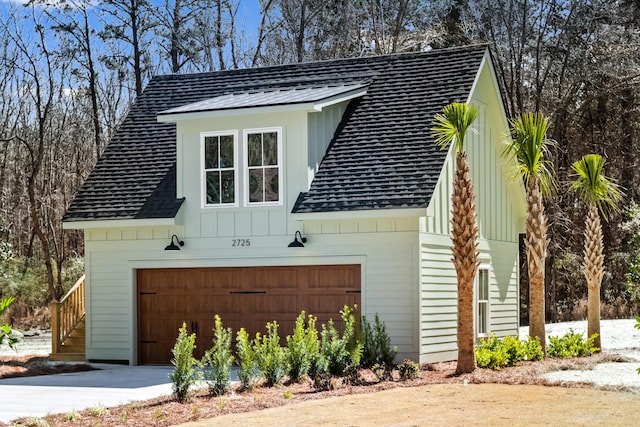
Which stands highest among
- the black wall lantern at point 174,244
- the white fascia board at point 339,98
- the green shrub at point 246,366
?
the white fascia board at point 339,98

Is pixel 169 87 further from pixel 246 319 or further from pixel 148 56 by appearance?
pixel 148 56

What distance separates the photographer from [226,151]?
65.6 feet

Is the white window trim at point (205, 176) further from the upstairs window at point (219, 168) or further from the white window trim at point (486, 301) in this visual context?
the white window trim at point (486, 301)

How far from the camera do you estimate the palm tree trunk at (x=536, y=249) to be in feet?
61.6

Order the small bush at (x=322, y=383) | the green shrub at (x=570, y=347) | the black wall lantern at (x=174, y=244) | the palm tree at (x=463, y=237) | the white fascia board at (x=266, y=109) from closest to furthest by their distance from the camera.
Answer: the small bush at (x=322, y=383)
the palm tree at (x=463, y=237)
the white fascia board at (x=266, y=109)
the green shrub at (x=570, y=347)
the black wall lantern at (x=174, y=244)

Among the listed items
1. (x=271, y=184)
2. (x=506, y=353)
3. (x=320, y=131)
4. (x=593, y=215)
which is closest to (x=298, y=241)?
(x=271, y=184)

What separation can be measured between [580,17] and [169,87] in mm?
15944

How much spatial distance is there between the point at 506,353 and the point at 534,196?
317 cm

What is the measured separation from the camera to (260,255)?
64.3 feet

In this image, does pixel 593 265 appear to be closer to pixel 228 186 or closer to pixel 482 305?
pixel 482 305

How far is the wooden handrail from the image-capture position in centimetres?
2188

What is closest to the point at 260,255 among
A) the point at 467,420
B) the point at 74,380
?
the point at 74,380

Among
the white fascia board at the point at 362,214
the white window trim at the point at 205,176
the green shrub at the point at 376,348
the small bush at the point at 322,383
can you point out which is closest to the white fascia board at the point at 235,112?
the white window trim at the point at 205,176

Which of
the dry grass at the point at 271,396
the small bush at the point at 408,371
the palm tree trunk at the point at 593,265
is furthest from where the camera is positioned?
the palm tree trunk at the point at 593,265
